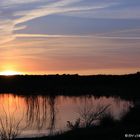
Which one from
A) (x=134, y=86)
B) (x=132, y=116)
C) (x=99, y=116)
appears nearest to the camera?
(x=132, y=116)

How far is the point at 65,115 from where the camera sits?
26.6 meters

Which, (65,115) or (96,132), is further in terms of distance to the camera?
(65,115)

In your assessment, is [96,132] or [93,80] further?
[93,80]

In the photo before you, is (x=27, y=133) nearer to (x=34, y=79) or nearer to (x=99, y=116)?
(x=99, y=116)

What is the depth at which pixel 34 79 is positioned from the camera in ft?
240

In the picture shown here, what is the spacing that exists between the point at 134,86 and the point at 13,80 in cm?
2281

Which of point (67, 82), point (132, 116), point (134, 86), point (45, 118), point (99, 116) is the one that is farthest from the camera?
point (67, 82)

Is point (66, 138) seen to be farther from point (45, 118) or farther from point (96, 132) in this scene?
point (45, 118)

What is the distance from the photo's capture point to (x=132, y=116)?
65.3 feet

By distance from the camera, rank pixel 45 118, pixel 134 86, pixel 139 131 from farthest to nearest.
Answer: pixel 134 86, pixel 45 118, pixel 139 131

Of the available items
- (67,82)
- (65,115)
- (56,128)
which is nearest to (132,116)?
(56,128)

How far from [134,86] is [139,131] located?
41.5m

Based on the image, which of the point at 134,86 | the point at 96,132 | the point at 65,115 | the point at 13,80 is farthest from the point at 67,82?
the point at 96,132

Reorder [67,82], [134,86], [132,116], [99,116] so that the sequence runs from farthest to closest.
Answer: [67,82] → [134,86] → [99,116] → [132,116]
